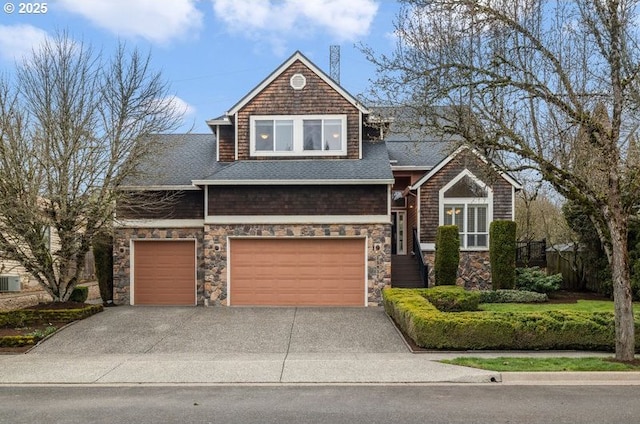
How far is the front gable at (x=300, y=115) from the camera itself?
17.1 metres

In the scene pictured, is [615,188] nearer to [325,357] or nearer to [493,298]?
[325,357]

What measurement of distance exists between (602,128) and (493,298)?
26.6 feet

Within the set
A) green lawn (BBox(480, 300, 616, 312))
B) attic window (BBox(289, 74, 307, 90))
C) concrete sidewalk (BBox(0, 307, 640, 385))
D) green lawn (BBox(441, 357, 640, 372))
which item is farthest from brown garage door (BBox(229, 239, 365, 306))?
green lawn (BBox(441, 357, 640, 372))

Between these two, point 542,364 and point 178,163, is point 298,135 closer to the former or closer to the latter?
point 178,163

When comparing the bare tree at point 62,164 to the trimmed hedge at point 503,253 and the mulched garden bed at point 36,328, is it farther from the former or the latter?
the trimmed hedge at point 503,253

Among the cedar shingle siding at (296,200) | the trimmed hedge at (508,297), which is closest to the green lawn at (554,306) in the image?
the trimmed hedge at (508,297)

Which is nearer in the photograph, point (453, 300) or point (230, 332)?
point (230, 332)

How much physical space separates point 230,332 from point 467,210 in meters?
10.1

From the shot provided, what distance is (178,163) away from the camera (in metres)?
18.3

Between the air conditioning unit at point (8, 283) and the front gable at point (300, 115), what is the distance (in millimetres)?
12618

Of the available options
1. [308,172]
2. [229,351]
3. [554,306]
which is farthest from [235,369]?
[554,306]

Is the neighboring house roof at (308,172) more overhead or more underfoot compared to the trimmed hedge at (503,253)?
more overhead

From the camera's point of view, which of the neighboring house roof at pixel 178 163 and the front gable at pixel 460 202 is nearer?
the neighboring house roof at pixel 178 163

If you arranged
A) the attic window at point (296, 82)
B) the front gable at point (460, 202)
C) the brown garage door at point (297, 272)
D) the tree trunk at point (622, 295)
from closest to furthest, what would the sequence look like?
1. the tree trunk at point (622, 295)
2. the brown garage door at point (297, 272)
3. the attic window at point (296, 82)
4. the front gable at point (460, 202)
